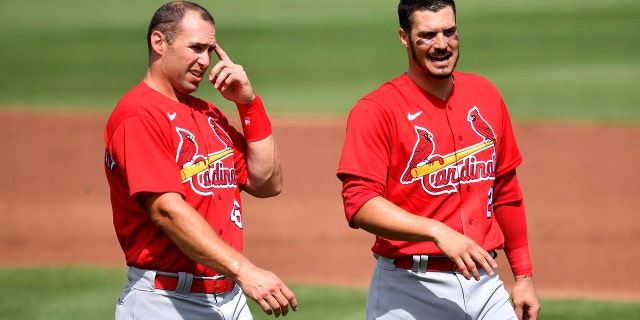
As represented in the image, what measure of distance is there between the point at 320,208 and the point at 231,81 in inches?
240

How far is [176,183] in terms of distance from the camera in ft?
13.0

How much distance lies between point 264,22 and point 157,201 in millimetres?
16030

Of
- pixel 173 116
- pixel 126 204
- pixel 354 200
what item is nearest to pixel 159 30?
pixel 173 116

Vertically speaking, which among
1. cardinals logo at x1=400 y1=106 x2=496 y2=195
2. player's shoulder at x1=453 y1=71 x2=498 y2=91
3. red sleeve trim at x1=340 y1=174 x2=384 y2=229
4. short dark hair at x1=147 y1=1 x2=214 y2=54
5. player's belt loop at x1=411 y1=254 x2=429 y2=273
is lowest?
player's belt loop at x1=411 y1=254 x2=429 y2=273

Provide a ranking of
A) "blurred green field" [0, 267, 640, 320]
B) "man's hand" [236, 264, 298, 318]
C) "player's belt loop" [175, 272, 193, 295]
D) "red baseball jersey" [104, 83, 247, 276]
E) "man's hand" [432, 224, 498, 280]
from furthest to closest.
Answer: "blurred green field" [0, 267, 640, 320] → "player's belt loop" [175, 272, 193, 295] → "red baseball jersey" [104, 83, 247, 276] → "man's hand" [432, 224, 498, 280] → "man's hand" [236, 264, 298, 318]

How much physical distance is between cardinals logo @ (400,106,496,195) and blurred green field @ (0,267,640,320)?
130 inches

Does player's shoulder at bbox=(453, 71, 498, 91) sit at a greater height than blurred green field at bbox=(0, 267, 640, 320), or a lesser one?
greater

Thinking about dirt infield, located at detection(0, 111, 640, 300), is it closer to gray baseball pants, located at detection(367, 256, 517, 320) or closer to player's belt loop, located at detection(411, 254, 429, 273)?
gray baseball pants, located at detection(367, 256, 517, 320)

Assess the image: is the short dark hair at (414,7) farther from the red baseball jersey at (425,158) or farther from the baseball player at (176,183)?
the baseball player at (176,183)

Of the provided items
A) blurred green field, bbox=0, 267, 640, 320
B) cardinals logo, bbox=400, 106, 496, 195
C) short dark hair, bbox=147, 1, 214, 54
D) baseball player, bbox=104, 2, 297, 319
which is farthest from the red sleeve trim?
blurred green field, bbox=0, 267, 640, 320

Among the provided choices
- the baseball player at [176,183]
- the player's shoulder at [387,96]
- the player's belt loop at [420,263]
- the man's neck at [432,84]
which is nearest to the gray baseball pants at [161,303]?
the baseball player at [176,183]

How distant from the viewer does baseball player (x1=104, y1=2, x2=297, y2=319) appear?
3.90 m

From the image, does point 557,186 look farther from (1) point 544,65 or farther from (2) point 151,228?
(2) point 151,228

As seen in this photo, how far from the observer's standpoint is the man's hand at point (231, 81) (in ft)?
14.6
